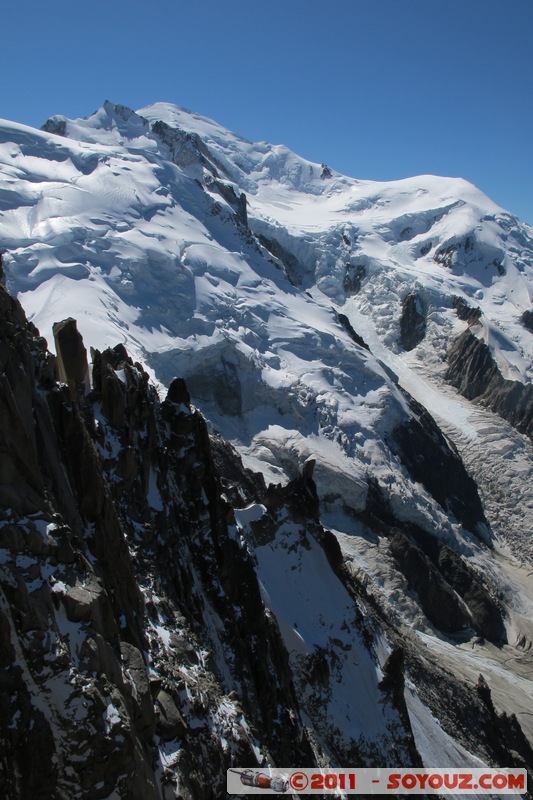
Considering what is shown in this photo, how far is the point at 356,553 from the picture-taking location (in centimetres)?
7400

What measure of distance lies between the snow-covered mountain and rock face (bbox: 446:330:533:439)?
1.37 ft

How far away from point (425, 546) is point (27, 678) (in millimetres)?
75503

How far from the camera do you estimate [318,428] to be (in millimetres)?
88312

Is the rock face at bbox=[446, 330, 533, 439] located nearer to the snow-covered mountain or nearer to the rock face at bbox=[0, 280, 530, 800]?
the snow-covered mountain

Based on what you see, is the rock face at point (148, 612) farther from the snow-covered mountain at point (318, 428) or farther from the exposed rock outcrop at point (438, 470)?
the exposed rock outcrop at point (438, 470)

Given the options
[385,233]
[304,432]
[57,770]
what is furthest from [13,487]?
[385,233]

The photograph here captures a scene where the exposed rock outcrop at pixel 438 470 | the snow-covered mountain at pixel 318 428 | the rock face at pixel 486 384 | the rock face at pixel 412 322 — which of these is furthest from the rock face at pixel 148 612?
the rock face at pixel 412 322

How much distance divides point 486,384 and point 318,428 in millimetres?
55508

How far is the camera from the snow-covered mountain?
3271 centimetres

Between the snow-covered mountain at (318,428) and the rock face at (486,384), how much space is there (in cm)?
42

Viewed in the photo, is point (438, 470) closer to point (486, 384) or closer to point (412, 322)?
point (486, 384)

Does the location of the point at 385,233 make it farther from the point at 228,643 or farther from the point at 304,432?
the point at 228,643

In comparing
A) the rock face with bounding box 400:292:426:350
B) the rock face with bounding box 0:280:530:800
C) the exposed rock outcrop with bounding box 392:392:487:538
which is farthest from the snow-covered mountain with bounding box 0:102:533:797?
the rock face with bounding box 400:292:426:350

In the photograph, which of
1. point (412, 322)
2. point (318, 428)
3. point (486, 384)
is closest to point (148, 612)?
point (318, 428)
